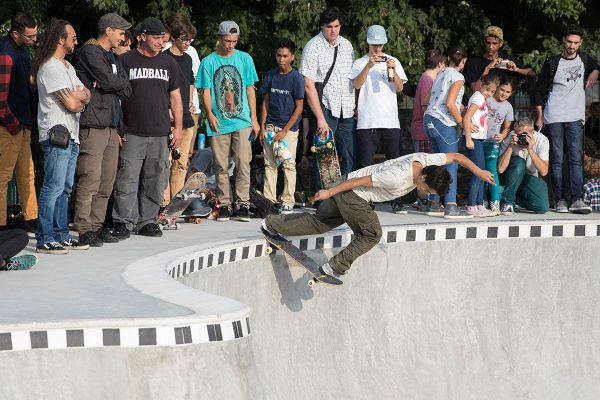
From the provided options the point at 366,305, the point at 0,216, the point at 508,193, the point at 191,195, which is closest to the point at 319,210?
the point at 366,305

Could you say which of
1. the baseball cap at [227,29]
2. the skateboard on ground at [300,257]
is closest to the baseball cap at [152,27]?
the baseball cap at [227,29]

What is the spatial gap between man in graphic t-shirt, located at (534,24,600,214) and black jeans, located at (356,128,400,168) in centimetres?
168

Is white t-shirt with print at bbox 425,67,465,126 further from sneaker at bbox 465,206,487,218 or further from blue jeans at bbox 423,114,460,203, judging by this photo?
sneaker at bbox 465,206,487,218

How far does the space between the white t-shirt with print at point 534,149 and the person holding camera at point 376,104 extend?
1237mm

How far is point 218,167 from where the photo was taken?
11.6m

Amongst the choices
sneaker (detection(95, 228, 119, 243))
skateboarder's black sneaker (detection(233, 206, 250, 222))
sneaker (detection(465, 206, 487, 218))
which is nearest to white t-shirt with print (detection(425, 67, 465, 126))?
sneaker (detection(465, 206, 487, 218))

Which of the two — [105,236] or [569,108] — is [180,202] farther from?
[569,108]

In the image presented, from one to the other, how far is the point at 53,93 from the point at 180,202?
2.51 m

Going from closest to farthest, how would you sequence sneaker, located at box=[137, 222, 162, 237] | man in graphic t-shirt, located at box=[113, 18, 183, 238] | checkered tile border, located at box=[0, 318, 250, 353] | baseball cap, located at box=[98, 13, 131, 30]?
1. checkered tile border, located at box=[0, 318, 250, 353]
2. baseball cap, located at box=[98, 13, 131, 30]
3. man in graphic t-shirt, located at box=[113, 18, 183, 238]
4. sneaker, located at box=[137, 222, 162, 237]

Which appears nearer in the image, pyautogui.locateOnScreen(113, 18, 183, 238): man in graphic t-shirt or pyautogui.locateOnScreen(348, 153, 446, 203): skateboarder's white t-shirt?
pyautogui.locateOnScreen(348, 153, 446, 203): skateboarder's white t-shirt

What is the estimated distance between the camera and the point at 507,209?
12.6m

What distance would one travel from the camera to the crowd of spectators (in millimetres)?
9305

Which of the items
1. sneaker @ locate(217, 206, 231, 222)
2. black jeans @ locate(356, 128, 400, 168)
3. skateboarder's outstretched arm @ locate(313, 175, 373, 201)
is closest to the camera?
skateboarder's outstretched arm @ locate(313, 175, 373, 201)

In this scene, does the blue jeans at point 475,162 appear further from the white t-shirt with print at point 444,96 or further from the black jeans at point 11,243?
the black jeans at point 11,243
